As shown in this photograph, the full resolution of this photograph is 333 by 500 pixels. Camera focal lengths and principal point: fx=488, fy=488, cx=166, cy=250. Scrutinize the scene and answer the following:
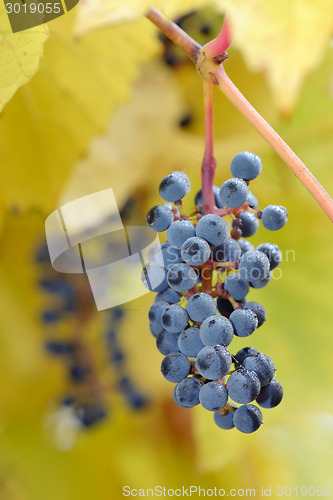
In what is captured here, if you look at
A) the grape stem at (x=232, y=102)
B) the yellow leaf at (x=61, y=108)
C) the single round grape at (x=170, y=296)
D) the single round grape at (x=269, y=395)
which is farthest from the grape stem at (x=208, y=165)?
the yellow leaf at (x=61, y=108)

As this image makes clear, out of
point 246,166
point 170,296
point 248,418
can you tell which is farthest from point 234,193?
point 248,418

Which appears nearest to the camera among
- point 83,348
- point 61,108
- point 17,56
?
point 17,56

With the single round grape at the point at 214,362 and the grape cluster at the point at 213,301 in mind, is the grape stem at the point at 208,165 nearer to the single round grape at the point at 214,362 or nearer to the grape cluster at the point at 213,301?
the grape cluster at the point at 213,301

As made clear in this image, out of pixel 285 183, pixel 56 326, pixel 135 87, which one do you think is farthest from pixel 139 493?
pixel 135 87

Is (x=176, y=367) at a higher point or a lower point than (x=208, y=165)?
lower

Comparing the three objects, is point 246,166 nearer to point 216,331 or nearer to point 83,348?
point 216,331

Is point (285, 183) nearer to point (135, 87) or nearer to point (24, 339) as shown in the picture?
point (135, 87)
